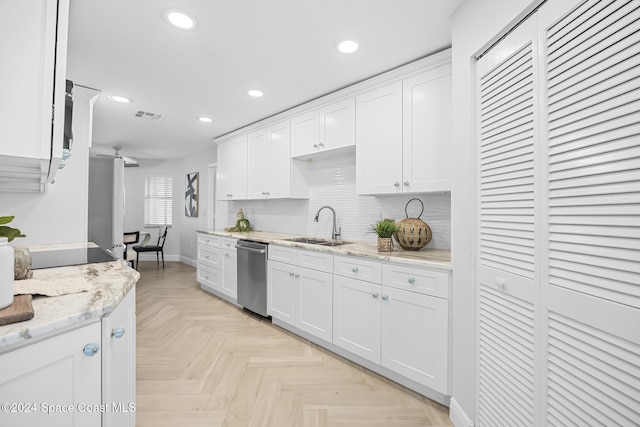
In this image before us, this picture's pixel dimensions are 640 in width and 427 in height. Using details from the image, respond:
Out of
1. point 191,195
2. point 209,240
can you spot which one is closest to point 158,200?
point 191,195

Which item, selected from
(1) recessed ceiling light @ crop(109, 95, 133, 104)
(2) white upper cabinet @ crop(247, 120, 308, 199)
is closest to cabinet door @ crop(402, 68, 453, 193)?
(2) white upper cabinet @ crop(247, 120, 308, 199)

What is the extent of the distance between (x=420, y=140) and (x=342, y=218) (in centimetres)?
127

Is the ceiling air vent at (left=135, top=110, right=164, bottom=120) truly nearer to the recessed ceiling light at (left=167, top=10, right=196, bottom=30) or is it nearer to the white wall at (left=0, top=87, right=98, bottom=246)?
the white wall at (left=0, top=87, right=98, bottom=246)

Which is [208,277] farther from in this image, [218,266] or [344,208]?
[344,208]

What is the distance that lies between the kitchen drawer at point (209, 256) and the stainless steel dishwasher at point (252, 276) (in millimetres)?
631

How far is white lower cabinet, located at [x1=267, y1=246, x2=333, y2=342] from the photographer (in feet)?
8.27

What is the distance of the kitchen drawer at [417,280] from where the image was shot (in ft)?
5.91

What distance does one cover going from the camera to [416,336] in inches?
76.0

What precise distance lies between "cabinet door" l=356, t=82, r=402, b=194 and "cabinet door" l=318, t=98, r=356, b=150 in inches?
2.8

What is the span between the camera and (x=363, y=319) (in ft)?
7.34

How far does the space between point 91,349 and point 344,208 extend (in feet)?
8.39

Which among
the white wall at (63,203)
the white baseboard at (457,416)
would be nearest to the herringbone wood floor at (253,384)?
the white baseboard at (457,416)

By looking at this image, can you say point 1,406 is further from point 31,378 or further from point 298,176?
point 298,176

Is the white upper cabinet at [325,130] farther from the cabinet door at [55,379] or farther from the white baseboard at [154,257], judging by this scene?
the white baseboard at [154,257]
